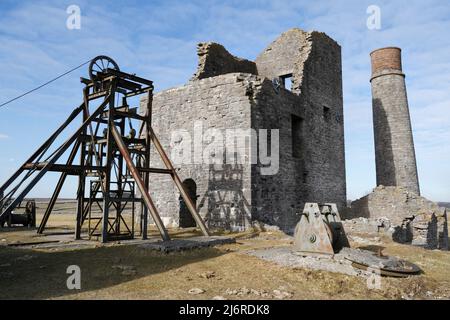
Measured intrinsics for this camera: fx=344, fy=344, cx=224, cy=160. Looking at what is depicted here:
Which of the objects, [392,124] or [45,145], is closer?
[45,145]

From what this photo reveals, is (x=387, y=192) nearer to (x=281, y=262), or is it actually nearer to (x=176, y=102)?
(x=176, y=102)

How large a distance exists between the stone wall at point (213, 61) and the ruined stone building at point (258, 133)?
4 cm

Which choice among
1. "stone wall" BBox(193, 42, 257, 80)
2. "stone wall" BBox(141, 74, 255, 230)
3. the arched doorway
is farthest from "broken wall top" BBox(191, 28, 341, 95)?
the arched doorway

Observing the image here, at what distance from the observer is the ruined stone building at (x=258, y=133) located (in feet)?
38.1

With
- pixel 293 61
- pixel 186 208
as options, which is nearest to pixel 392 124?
pixel 293 61

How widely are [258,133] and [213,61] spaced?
493 centimetres

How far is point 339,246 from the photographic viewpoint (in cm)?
686

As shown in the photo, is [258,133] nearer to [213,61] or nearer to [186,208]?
[186,208]

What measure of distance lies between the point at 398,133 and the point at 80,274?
60.1 feet

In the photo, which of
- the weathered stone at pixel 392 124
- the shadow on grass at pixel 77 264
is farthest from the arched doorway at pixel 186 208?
the weathered stone at pixel 392 124

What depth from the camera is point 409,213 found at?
1622 cm

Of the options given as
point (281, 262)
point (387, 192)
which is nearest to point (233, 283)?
point (281, 262)

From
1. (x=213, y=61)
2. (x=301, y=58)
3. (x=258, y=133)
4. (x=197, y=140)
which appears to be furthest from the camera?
(x=301, y=58)

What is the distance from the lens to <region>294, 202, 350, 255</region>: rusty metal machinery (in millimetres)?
6316
